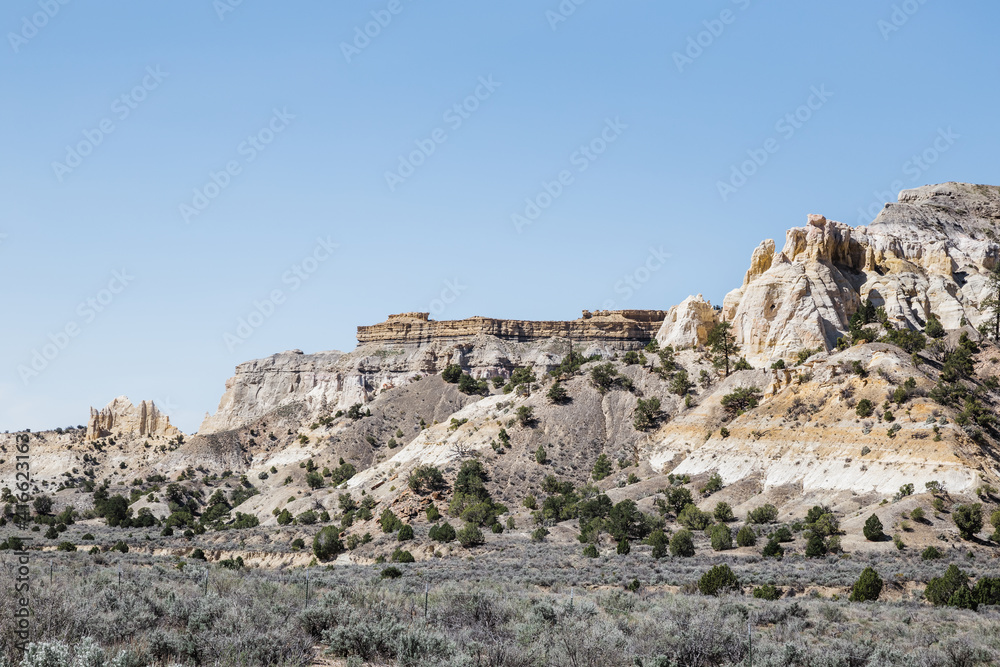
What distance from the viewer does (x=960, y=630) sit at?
22.8 m

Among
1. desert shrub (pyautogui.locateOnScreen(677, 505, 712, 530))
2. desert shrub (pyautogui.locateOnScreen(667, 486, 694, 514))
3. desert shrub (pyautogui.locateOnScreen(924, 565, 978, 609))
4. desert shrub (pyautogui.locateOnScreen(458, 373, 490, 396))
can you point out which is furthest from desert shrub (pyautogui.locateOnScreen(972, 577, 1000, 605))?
desert shrub (pyautogui.locateOnScreen(458, 373, 490, 396))

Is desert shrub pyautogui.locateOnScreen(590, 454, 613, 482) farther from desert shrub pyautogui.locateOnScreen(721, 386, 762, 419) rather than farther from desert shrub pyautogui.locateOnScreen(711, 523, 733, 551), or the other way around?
desert shrub pyautogui.locateOnScreen(711, 523, 733, 551)

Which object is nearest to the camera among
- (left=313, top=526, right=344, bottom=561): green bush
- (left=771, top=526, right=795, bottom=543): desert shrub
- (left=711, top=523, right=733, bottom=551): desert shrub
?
(left=771, top=526, right=795, bottom=543): desert shrub

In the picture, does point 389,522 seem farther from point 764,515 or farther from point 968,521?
point 968,521

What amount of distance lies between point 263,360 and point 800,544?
402ft

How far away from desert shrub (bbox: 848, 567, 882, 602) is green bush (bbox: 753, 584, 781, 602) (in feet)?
8.71

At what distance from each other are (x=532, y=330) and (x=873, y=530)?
108 m

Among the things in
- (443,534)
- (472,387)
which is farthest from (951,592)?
(472,387)

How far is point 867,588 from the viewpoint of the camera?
31.6 metres

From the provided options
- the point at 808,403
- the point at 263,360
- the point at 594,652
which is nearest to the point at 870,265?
the point at 808,403

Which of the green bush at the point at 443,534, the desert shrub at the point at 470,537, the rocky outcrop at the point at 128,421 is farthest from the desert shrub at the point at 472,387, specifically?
the desert shrub at the point at 470,537

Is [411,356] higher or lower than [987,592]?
higher

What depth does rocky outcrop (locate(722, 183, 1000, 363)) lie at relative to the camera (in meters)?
77.4

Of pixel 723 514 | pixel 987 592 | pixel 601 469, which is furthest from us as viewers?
pixel 601 469
